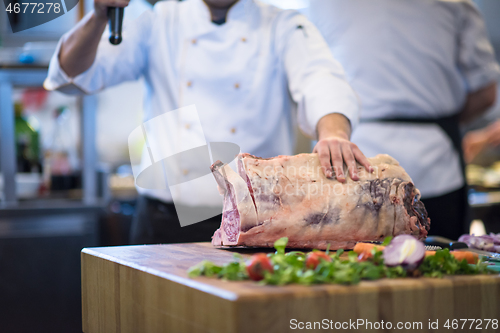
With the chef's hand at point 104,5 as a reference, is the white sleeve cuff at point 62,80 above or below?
below

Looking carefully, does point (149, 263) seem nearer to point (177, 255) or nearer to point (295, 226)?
point (177, 255)

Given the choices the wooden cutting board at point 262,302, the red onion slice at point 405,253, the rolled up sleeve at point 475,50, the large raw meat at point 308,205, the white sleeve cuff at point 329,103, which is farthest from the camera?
the rolled up sleeve at point 475,50

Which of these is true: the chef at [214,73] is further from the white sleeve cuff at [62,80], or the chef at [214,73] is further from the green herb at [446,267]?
the green herb at [446,267]

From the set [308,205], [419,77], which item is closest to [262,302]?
[308,205]

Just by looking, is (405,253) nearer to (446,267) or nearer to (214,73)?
(446,267)

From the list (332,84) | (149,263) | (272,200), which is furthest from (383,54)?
(149,263)

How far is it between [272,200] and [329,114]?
15.5 inches

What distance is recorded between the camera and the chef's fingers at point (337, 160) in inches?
46.7

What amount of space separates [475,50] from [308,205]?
4.86 feet

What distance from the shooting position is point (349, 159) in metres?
1.22

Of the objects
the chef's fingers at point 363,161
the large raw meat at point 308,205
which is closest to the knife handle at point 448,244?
the large raw meat at point 308,205

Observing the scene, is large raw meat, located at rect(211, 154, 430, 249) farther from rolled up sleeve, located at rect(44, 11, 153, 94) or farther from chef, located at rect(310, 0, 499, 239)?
chef, located at rect(310, 0, 499, 239)

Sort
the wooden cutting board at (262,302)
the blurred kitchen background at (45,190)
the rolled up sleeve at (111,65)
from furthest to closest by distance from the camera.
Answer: the blurred kitchen background at (45,190), the rolled up sleeve at (111,65), the wooden cutting board at (262,302)

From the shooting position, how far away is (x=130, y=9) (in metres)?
1.90
